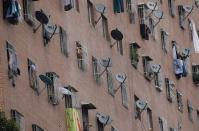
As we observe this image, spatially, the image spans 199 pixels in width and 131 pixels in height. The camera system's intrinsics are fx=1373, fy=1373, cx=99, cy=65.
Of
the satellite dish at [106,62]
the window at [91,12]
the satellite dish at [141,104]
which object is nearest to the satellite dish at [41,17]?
the satellite dish at [106,62]

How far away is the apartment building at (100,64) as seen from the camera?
132ft

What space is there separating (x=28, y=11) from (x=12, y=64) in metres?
3.20

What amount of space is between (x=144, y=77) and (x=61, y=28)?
1026cm

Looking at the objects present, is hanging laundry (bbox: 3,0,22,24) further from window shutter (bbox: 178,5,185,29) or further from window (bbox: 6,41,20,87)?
window shutter (bbox: 178,5,185,29)

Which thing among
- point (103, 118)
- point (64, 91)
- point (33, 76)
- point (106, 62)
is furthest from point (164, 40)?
point (33, 76)

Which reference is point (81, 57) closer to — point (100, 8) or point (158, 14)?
point (100, 8)

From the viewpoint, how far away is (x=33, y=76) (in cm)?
4112

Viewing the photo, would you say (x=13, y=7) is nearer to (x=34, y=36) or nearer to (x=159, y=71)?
(x=34, y=36)

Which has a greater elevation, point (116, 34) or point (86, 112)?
point (116, 34)

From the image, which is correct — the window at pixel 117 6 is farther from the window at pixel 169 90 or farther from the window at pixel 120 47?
the window at pixel 169 90

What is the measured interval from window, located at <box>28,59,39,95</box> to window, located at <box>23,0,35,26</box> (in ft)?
4.57

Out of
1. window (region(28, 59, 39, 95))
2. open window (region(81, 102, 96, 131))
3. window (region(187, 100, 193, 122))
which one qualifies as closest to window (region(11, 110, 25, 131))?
window (region(28, 59, 39, 95))

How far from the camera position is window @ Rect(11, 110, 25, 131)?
3875 cm

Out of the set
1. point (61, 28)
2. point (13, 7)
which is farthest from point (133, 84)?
point (13, 7)
